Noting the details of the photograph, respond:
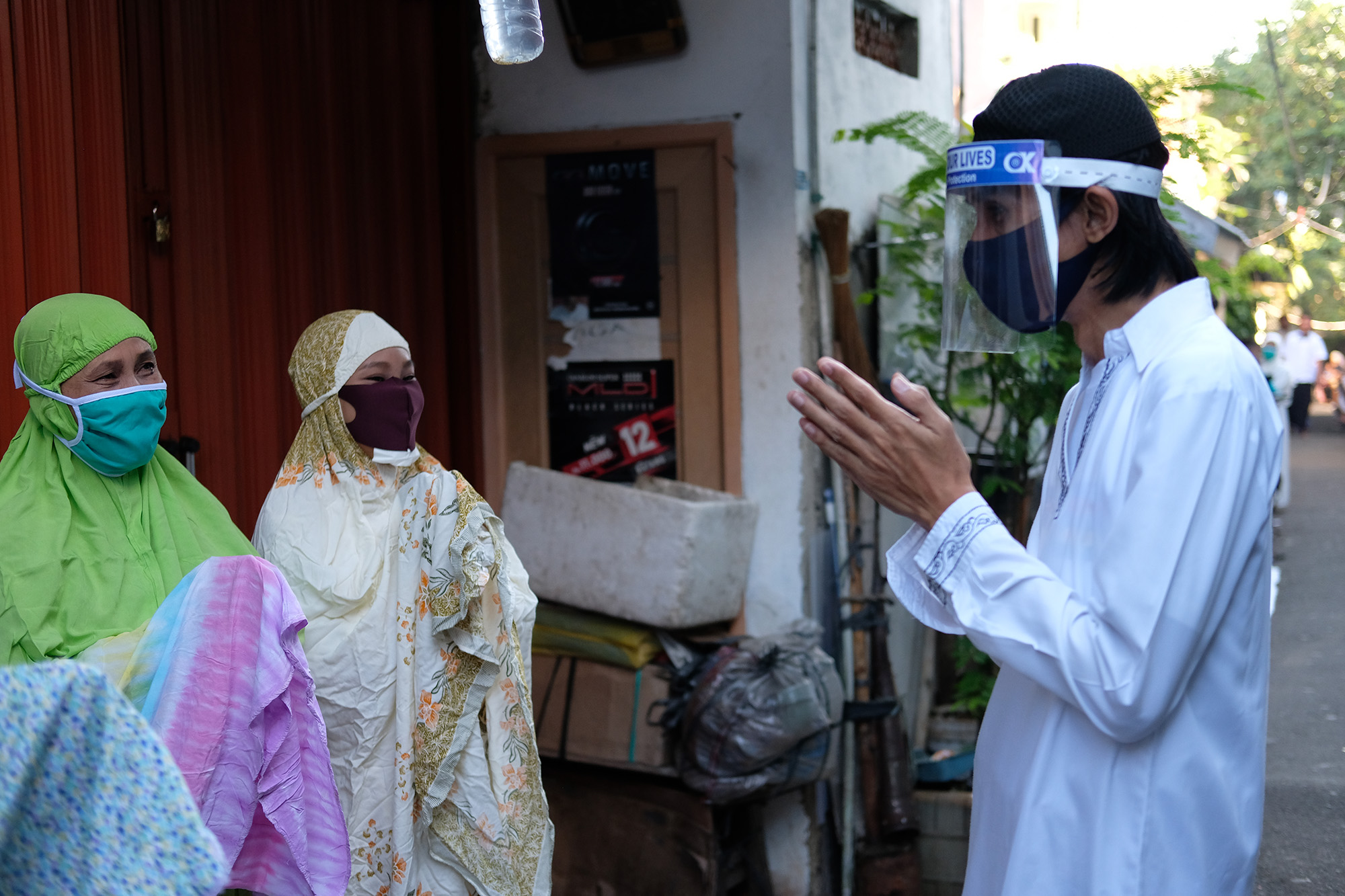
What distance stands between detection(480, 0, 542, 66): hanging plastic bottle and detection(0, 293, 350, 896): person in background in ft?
3.02

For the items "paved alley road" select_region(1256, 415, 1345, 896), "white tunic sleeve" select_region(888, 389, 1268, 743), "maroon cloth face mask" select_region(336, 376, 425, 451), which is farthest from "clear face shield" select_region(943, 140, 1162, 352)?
"paved alley road" select_region(1256, 415, 1345, 896)

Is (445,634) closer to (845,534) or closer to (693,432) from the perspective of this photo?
(693,432)

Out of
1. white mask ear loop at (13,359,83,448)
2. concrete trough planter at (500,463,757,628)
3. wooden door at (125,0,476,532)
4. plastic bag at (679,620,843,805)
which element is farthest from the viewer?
concrete trough planter at (500,463,757,628)

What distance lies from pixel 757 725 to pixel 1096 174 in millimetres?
2507

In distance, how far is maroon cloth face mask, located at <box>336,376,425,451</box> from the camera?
2.88 metres

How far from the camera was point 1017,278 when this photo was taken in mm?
1685

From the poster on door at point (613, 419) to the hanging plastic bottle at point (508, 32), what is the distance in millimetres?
2119

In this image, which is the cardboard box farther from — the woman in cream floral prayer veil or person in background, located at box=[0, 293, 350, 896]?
person in background, located at box=[0, 293, 350, 896]

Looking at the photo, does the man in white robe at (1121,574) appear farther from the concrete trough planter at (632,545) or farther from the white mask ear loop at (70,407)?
the concrete trough planter at (632,545)

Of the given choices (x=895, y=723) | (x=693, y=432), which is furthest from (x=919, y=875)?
(x=693, y=432)

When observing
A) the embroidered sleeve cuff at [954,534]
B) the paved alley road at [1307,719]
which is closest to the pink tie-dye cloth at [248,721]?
the embroidered sleeve cuff at [954,534]

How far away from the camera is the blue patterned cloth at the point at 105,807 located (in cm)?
108

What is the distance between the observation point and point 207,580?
2129 millimetres

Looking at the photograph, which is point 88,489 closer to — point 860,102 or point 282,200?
point 282,200
